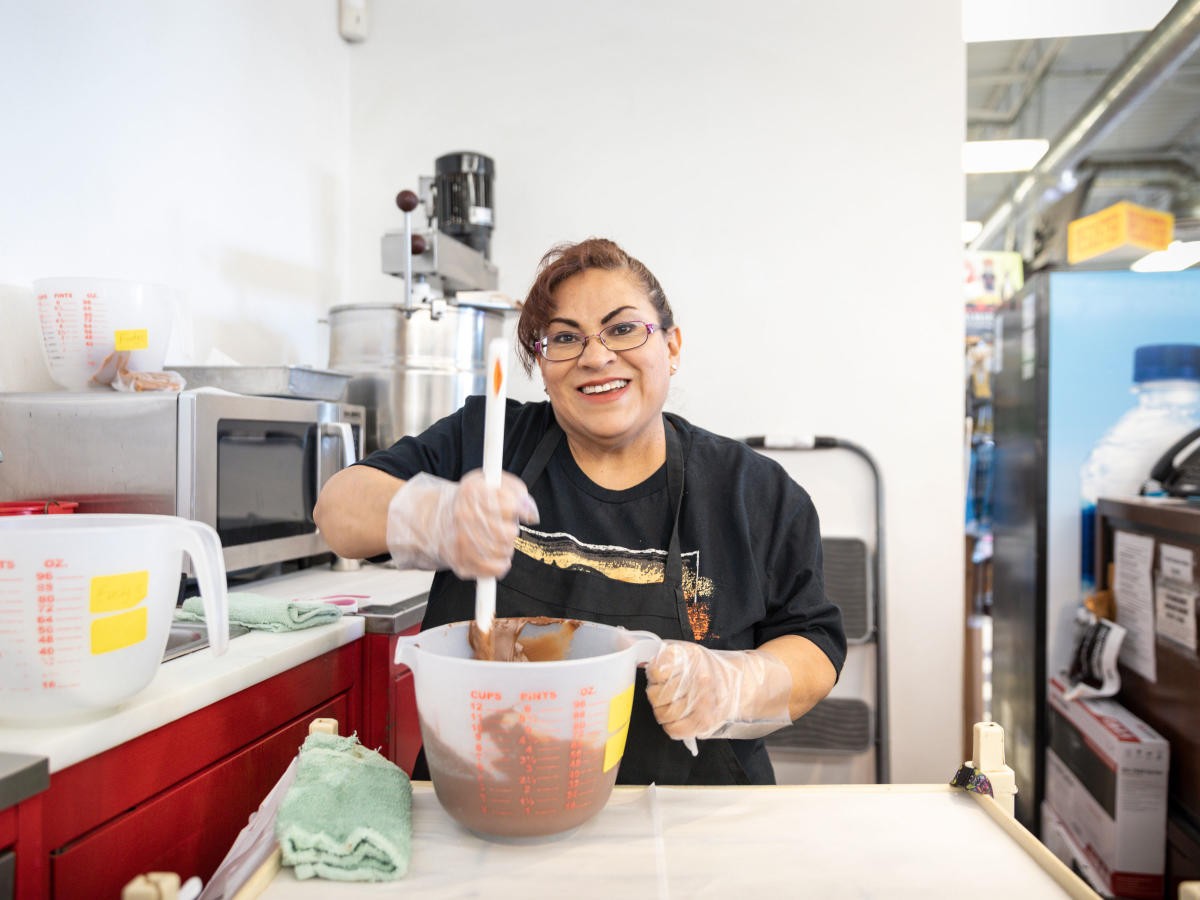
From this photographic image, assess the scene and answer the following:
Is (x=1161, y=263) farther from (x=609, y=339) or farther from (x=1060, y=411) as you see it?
(x=609, y=339)

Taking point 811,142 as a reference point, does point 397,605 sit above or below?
below

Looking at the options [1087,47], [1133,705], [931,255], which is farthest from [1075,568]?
[1087,47]

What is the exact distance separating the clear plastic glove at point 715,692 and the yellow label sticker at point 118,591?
1.78ft

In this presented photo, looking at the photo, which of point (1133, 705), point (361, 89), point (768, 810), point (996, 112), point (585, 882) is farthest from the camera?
point (996, 112)

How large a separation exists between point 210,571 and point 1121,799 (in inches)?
89.6

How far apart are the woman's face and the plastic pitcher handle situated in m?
0.61

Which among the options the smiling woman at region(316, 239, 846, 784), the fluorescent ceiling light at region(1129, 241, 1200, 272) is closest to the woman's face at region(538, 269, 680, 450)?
the smiling woman at region(316, 239, 846, 784)

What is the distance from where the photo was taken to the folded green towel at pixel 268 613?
4.64 feet

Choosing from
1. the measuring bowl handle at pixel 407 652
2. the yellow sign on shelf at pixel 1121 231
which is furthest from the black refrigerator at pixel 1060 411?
the measuring bowl handle at pixel 407 652

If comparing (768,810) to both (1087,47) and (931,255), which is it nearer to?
(931,255)

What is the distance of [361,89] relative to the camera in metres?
2.85

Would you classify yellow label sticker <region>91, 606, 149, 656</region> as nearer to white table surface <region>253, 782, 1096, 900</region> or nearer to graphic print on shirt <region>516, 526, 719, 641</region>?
white table surface <region>253, 782, 1096, 900</region>

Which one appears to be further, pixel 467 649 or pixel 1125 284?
pixel 1125 284

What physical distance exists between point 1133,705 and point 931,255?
55.7 inches
